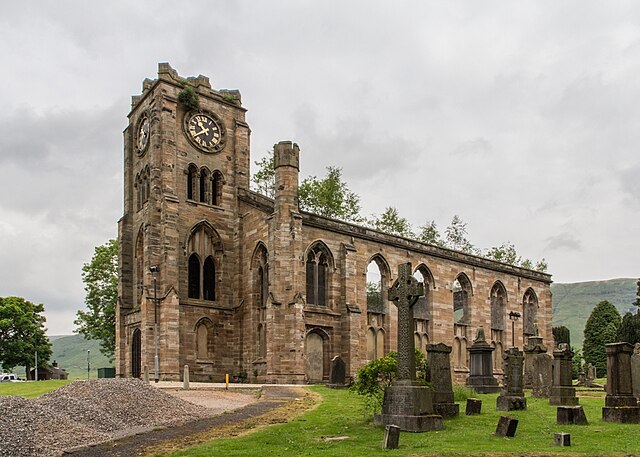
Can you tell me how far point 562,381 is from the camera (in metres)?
20.6

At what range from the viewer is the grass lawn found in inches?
488

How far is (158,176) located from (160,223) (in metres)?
2.81

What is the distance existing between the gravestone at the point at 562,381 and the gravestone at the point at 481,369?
6.60 m

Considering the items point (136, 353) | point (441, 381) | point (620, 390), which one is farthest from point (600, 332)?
point (620, 390)

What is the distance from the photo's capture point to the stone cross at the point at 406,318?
1619 centimetres

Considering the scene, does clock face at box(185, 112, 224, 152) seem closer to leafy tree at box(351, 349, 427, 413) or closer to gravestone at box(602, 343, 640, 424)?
leafy tree at box(351, 349, 427, 413)

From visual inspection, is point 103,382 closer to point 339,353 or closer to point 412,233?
point 339,353

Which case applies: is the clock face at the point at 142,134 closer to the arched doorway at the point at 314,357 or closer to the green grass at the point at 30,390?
the green grass at the point at 30,390

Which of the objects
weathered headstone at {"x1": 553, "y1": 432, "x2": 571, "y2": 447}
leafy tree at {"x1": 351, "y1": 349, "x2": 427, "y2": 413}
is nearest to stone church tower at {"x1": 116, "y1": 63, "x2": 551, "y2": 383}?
leafy tree at {"x1": 351, "y1": 349, "x2": 427, "y2": 413}

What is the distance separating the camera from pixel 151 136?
4172 cm

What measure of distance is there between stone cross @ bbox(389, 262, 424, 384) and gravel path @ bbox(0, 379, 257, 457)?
6.64 metres

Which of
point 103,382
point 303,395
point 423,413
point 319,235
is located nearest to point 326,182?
point 319,235

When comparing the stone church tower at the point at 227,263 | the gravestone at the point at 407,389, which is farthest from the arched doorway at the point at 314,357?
the gravestone at the point at 407,389

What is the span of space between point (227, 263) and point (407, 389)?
28124 millimetres
